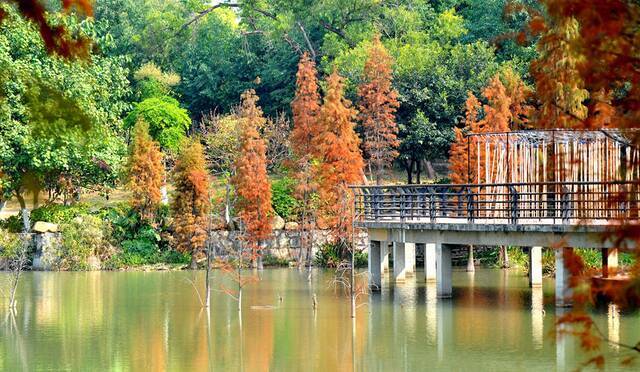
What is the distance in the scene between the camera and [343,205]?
2811cm

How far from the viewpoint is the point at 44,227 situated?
31547mm

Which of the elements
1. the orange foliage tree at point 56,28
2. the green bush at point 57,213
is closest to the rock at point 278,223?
the green bush at point 57,213

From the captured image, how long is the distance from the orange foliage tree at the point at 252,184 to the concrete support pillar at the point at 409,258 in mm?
5310

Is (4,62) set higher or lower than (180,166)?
higher

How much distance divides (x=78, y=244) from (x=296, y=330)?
1354 centimetres

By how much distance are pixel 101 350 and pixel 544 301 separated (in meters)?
8.05

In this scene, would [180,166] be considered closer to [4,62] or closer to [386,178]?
[4,62]

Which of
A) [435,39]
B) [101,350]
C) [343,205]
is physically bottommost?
[101,350]

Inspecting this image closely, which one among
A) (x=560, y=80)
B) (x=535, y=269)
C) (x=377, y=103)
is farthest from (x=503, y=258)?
(x=560, y=80)

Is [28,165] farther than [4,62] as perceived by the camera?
Yes

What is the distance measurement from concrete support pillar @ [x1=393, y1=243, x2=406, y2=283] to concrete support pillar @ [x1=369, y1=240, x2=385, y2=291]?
58 cm

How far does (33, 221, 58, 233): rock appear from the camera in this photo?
31453 millimetres

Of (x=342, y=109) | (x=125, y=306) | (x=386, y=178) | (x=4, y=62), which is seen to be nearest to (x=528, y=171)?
(x=342, y=109)

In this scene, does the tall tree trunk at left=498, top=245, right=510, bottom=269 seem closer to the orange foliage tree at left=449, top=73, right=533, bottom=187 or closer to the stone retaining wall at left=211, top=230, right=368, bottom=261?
the orange foliage tree at left=449, top=73, right=533, bottom=187
